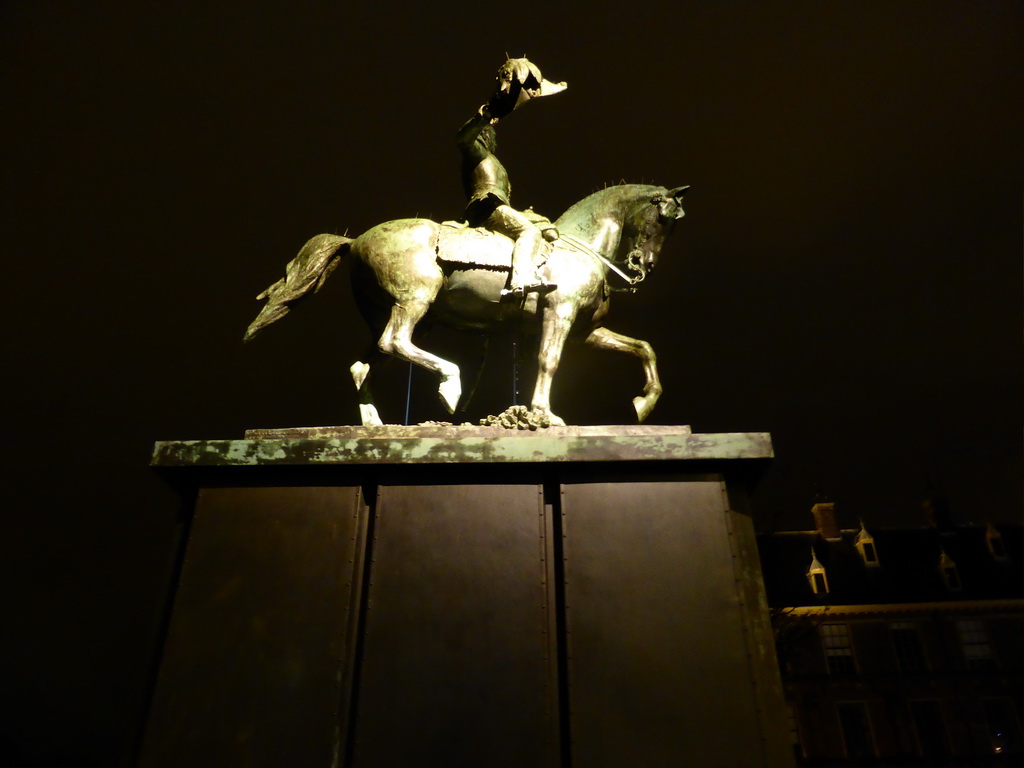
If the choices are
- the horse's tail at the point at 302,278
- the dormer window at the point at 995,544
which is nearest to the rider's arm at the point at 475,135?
the horse's tail at the point at 302,278

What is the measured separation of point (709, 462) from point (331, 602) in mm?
2518

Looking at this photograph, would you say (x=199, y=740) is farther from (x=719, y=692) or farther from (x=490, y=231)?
(x=490, y=231)

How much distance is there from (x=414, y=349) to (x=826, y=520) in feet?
74.6

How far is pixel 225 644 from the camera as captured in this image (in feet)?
12.8

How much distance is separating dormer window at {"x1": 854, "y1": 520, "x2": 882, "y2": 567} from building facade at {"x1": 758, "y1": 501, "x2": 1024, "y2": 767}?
1.3 inches

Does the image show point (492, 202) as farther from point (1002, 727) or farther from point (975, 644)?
point (975, 644)

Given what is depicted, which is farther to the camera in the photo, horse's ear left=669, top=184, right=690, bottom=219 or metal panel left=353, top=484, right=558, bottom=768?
horse's ear left=669, top=184, right=690, bottom=219

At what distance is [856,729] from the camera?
64.5 ft

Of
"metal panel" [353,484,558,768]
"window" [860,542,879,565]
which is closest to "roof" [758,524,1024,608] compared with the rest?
"window" [860,542,879,565]

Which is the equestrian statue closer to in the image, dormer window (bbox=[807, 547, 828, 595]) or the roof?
the roof

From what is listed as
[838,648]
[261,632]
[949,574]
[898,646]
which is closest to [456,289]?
[261,632]

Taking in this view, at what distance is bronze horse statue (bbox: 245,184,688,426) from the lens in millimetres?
5176

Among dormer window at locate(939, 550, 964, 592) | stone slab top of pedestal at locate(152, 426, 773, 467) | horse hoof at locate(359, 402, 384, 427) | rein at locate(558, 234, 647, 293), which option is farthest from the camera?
dormer window at locate(939, 550, 964, 592)

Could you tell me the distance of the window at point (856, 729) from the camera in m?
19.2
